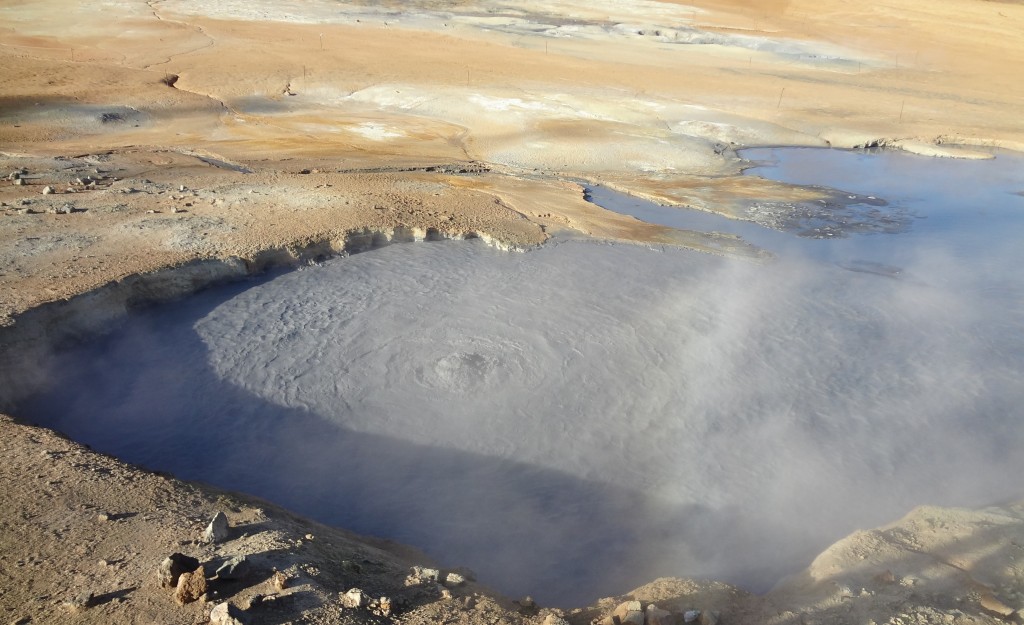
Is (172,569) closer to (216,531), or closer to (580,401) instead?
(216,531)

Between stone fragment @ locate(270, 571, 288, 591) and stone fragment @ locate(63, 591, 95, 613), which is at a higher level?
stone fragment @ locate(270, 571, 288, 591)

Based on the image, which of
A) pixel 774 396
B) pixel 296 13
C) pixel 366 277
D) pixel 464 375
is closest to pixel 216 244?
pixel 366 277

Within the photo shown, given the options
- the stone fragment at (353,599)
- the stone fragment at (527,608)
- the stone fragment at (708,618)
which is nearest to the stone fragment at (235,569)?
the stone fragment at (353,599)

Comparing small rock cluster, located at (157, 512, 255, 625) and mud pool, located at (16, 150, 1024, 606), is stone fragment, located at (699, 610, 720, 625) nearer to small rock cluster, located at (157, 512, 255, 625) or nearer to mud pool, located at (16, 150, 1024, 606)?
mud pool, located at (16, 150, 1024, 606)

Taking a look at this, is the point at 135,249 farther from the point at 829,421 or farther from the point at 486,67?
the point at 486,67

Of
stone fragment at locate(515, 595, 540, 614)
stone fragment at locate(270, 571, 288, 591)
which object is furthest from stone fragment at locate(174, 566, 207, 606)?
stone fragment at locate(515, 595, 540, 614)

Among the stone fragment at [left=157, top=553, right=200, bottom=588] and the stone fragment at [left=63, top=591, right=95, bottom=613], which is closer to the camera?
the stone fragment at [left=63, top=591, right=95, bottom=613]
